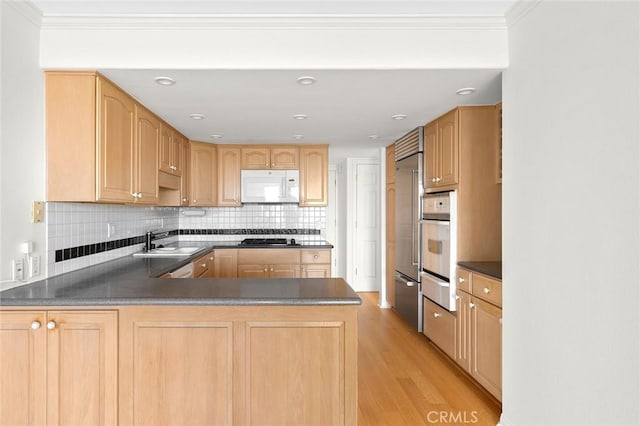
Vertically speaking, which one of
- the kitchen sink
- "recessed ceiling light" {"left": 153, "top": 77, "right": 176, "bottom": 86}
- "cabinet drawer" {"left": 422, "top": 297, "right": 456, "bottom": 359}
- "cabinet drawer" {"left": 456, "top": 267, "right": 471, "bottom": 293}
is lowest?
"cabinet drawer" {"left": 422, "top": 297, "right": 456, "bottom": 359}

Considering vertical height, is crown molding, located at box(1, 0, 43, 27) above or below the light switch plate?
above

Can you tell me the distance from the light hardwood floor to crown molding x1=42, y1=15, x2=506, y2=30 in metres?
2.44

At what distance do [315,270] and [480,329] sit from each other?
2.18m

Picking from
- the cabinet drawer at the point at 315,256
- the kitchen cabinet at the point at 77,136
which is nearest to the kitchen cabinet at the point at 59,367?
the kitchen cabinet at the point at 77,136

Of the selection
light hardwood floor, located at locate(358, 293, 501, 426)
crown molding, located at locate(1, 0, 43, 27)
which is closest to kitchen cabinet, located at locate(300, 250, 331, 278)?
light hardwood floor, located at locate(358, 293, 501, 426)

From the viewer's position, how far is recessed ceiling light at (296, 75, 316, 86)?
2262 millimetres

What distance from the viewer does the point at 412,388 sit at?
2.69 metres

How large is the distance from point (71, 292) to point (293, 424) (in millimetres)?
1328

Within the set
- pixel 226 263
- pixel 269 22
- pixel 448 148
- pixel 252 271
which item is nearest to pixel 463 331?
pixel 448 148

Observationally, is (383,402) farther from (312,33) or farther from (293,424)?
(312,33)

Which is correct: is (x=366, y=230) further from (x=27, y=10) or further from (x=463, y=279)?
(x=27, y=10)

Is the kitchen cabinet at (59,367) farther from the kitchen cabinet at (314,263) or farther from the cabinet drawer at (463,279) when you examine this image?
the kitchen cabinet at (314,263)

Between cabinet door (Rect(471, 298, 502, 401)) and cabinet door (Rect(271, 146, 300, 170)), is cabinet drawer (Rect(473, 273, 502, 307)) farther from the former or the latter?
cabinet door (Rect(271, 146, 300, 170))
